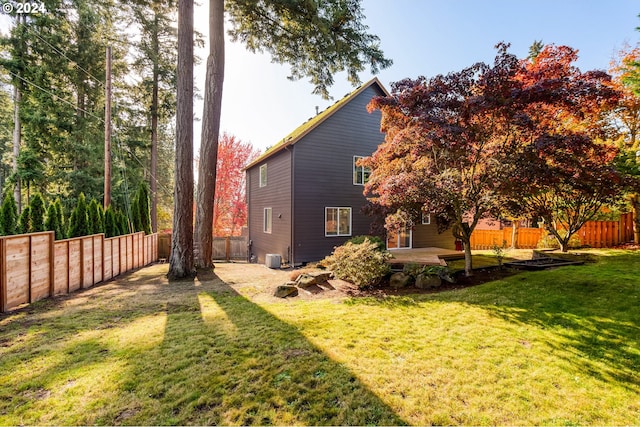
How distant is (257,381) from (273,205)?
12190 millimetres

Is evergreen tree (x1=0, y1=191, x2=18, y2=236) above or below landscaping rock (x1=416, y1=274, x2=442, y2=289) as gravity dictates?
above

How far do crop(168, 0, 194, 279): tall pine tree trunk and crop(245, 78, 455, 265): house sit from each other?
15.4 feet

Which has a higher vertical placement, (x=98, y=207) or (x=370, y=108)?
(x=370, y=108)

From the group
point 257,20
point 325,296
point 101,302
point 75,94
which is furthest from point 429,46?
point 75,94

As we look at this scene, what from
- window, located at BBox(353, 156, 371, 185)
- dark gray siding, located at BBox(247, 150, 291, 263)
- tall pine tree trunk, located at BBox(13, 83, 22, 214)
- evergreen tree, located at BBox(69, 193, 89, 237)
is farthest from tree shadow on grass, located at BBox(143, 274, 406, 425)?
tall pine tree trunk, located at BBox(13, 83, 22, 214)

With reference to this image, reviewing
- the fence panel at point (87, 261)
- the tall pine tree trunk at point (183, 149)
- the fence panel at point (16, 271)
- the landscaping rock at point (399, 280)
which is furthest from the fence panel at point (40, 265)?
the landscaping rock at point (399, 280)

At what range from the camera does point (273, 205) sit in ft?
48.8

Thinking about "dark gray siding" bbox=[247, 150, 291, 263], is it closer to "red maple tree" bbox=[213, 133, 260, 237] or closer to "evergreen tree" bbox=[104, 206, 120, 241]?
"evergreen tree" bbox=[104, 206, 120, 241]

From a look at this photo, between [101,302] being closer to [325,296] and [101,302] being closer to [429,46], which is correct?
[325,296]

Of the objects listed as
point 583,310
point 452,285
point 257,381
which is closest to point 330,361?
point 257,381

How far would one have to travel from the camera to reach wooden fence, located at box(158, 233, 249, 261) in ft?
54.2

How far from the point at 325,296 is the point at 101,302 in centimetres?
504

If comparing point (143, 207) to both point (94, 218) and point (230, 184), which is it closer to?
point (94, 218)

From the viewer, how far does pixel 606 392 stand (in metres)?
2.93
